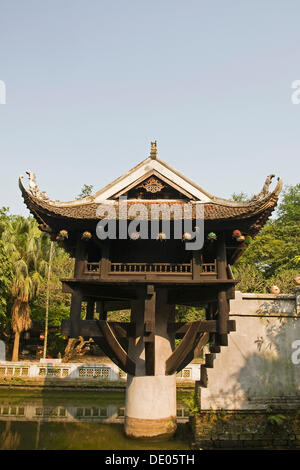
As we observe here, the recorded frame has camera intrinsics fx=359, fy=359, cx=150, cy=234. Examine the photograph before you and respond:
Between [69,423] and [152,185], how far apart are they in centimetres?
1018

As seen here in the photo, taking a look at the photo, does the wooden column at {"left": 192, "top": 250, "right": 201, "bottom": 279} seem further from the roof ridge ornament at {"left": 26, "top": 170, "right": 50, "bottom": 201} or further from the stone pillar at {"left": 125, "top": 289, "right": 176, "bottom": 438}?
the roof ridge ornament at {"left": 26, "top": 170, "right": 50, "bottom": 201}

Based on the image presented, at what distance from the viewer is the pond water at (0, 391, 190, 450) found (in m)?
10.8

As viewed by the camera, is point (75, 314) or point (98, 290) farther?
point (98, 290)

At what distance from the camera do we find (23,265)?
2545 centimetres

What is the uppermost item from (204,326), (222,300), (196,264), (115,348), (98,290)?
(196,264)

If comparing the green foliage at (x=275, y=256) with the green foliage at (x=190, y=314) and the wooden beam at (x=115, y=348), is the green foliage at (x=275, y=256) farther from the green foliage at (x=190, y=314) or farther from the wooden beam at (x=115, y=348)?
the wooden beam at (x=115, y=348)

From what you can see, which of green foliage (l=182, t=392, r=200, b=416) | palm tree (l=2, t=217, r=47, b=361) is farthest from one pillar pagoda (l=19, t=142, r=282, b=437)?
palm tree (l=2, t=217, r=47, b=361)

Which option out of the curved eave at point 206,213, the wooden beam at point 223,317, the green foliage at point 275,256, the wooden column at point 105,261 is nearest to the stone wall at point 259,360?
the wooden beam at point 223,317

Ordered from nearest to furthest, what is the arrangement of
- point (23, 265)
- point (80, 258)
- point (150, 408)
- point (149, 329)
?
point (149, 329) < point (150, 408) < point (80, 258) < point (23, 265)

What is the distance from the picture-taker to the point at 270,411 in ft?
35.0

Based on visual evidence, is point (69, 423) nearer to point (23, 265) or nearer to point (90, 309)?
point (90, 309)

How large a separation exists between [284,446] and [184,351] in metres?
3.90

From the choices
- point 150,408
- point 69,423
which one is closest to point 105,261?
point 150,408
